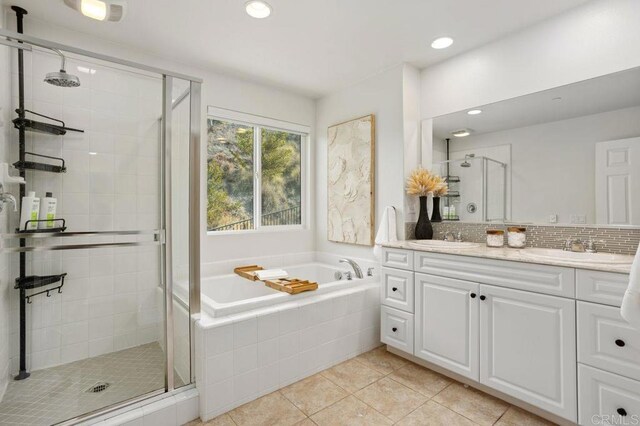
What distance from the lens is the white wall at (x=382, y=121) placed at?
277 centimetres

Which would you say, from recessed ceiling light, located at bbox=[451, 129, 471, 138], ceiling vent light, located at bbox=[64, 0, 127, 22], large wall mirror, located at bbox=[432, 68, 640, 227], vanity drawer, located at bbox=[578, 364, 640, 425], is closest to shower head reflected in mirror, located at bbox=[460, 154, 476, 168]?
large wall mirror, located at bbox=[432, 68, 640, 227]

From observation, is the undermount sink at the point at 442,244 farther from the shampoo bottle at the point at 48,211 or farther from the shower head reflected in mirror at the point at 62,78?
the shower head reflected in mirror at the point at 62,78

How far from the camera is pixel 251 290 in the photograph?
2957 mm

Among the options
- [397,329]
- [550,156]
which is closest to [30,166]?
[397,329]

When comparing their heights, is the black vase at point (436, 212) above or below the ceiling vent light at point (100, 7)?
below

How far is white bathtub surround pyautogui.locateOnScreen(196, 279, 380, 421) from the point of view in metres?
1.78

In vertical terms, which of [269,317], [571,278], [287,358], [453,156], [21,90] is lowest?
[287,358]

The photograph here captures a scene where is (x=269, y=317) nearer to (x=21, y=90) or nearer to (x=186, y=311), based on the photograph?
(x=186, y=311)

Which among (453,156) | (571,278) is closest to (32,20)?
(453,156)

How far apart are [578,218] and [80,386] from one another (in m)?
3.16

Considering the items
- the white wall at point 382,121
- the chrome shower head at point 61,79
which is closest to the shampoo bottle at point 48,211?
the chrome shower head at point 61,79

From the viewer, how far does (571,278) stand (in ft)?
5.20

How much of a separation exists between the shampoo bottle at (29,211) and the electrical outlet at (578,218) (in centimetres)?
315

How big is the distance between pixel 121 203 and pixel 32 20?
4.83ft
